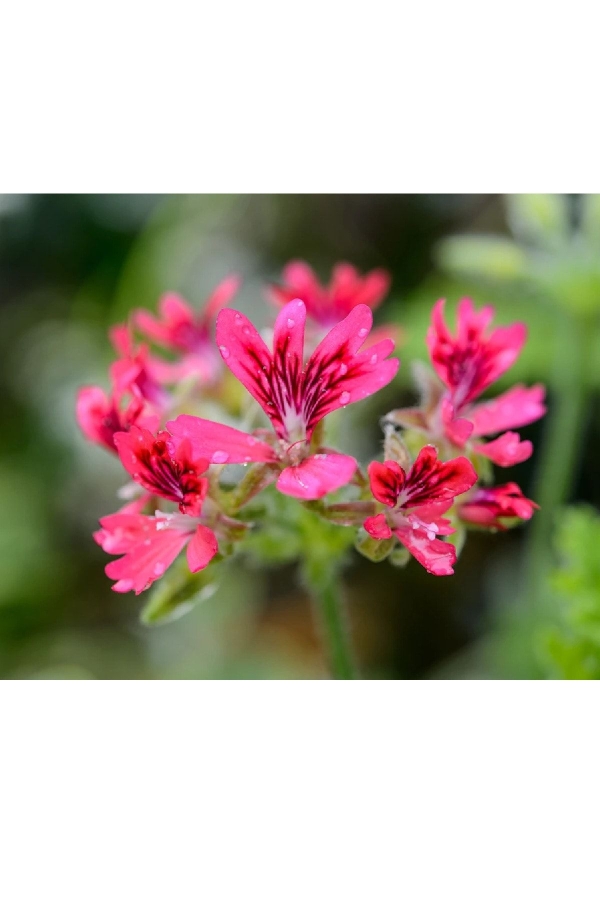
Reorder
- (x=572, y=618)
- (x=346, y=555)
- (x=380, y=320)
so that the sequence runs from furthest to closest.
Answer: (x=380, y=320), (x=572, y=618), (x=346, y=555)

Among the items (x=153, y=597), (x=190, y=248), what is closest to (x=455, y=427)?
(x=153, y=597)

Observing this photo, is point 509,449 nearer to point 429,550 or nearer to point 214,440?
point 429,550

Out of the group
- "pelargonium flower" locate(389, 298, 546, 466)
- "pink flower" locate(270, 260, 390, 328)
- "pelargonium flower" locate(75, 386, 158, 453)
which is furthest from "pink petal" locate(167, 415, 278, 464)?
"pink flower" locate(270, 260, 390, 328)

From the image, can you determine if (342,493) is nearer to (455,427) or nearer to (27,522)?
(455,427)

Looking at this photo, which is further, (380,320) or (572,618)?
(380,320)

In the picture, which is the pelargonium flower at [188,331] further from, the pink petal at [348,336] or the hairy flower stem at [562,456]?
the hairy flower stem at [562,456]

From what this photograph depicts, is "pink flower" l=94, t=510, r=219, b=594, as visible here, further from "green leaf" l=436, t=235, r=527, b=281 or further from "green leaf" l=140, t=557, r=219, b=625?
"green leaf" l=436, t=235, r=527, b=281

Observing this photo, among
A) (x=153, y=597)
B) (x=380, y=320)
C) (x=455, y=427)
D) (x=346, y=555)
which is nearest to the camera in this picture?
(x=455, y=427)
